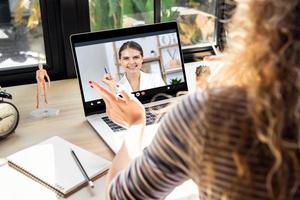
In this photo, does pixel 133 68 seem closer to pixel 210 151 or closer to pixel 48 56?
pixel 48 56

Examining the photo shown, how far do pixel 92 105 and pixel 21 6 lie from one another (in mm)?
453

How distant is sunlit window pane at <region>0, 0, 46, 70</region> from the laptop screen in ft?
1.04

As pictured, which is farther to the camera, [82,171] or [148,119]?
[148,119]

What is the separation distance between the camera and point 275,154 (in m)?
0.53

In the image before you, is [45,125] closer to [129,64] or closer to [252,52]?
Result: [129,64]

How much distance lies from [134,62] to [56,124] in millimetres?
296

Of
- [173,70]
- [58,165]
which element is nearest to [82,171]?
[58,165]

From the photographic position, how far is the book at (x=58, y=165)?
901mm

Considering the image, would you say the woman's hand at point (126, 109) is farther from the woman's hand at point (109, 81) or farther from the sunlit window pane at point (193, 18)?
the sunlit window pane at point (193, 18)

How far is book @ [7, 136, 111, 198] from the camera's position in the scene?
2.96 feet

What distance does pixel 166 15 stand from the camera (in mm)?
1580

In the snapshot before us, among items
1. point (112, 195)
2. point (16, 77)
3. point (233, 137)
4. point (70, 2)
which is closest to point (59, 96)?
point (16, 77)

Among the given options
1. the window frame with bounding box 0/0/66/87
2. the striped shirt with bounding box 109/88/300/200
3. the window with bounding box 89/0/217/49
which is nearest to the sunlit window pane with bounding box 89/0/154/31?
the window with bounding box 89/0/217/49

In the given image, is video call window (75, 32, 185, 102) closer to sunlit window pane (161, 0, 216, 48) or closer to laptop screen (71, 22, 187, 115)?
laptop screen (71, 22, 187, 115)
